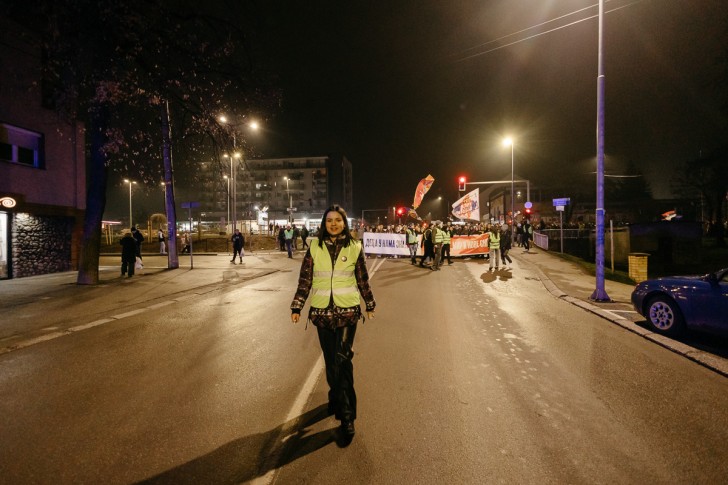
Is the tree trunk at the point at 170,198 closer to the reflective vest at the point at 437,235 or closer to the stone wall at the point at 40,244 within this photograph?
the stone wall at the point at 40,244

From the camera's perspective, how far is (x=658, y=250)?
86.0ft

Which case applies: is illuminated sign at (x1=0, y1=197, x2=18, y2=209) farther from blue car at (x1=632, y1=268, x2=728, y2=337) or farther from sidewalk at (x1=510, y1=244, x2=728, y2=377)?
blue car at (x1=632, y1=268, x2=728, y2=337)

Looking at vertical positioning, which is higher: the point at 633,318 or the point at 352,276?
the point at 352,276

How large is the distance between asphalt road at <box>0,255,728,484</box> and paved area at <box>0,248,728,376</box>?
593 mm

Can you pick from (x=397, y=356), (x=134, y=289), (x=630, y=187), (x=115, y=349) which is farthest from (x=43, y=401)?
(x=630, y=187)

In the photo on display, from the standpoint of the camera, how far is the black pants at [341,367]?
11.9ft

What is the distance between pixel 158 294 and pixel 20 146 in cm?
887

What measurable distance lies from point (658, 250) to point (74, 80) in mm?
30505

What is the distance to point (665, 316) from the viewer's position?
23.6ft

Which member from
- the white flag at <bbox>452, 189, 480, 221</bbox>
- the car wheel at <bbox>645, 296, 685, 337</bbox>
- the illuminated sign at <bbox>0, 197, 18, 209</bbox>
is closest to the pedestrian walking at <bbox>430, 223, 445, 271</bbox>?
the white flag at <bbox>452, 189, 480, 221</bbox>

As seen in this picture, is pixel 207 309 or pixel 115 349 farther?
pixel 207 309

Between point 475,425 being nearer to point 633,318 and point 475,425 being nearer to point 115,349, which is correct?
point 115,349

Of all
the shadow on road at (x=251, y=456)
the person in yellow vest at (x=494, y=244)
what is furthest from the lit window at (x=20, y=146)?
the person in yellow vest at (x=494, y=244)

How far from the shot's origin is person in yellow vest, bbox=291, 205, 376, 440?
3713mm
